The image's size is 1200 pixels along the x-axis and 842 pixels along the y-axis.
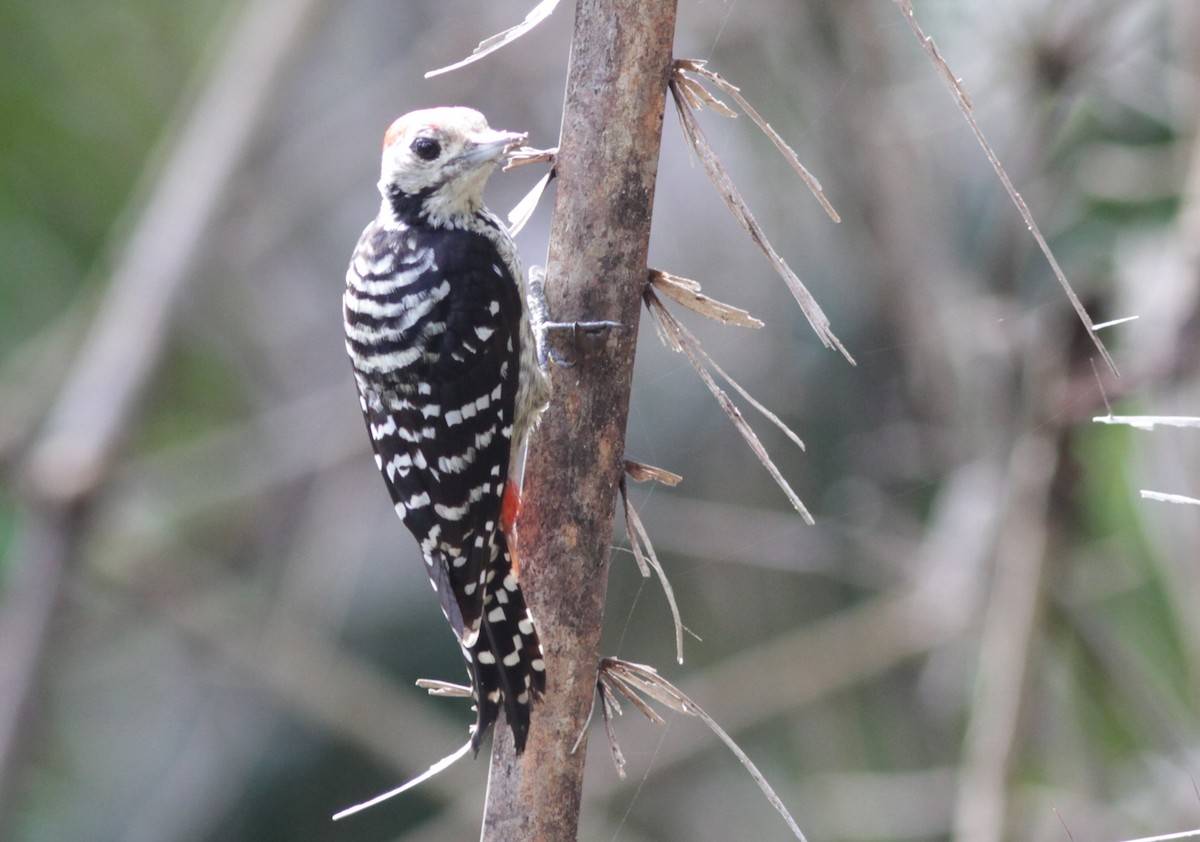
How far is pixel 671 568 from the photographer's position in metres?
6.10

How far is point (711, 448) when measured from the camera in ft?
18.9

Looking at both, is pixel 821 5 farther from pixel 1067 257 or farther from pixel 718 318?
pixel 718 318

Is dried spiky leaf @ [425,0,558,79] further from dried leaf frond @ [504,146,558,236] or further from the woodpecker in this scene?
the woodpecker

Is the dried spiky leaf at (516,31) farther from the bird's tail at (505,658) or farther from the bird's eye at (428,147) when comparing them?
the bird's tail at (505,658)

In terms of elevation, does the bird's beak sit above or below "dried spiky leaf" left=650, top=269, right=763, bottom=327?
above

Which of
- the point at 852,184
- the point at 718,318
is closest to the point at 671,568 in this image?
the point at 852,184

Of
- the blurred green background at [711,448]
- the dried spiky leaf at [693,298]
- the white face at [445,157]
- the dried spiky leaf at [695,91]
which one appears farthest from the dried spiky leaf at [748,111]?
the blurred green background at [711,448]

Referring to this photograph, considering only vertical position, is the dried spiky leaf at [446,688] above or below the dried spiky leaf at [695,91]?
below

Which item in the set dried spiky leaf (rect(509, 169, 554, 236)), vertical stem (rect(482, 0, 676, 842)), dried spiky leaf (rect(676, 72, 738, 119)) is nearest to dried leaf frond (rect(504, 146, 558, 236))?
dried spiky leaf (rect(509, 169, 554, 236))

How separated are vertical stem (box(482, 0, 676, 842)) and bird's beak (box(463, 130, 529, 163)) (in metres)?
0.67

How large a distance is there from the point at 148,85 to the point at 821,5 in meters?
4.41

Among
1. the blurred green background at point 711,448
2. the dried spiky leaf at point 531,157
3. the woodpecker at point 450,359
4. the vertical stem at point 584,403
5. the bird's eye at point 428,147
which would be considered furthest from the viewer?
the blurred green background at point 711,448

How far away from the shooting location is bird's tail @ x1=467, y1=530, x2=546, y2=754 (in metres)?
1.97

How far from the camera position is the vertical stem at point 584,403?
1905 mm
